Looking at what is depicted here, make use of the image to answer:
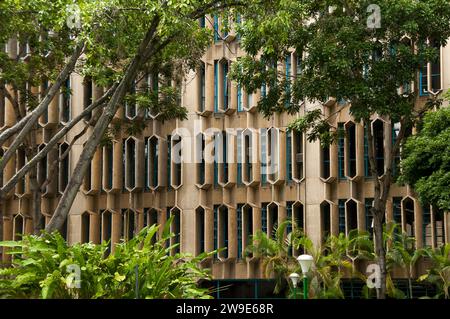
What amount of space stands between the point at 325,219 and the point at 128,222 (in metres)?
8.04

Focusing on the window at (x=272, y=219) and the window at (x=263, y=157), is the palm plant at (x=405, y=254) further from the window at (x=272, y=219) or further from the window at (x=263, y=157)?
the window at (x=263, y=157)

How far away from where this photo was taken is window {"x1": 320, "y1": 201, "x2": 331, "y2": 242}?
32.4m

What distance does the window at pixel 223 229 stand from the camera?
34.3 meters

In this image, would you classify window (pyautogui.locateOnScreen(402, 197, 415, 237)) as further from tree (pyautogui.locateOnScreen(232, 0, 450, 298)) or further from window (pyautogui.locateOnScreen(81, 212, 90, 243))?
window (pyautogui.locateOnScreen(81, 212, 90, 243))

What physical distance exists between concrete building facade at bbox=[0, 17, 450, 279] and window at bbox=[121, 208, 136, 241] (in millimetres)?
47

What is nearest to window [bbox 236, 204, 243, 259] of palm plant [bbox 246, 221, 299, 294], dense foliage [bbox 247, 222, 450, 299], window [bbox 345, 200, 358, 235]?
dense foliage [bbox 247, 222, 450, 299]

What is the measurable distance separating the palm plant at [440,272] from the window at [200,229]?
362 inches

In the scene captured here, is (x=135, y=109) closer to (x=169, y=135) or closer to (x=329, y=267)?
(x=169, y=135)

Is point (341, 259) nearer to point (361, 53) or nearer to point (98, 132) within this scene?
point (361, 53)

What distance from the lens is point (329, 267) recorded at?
30078 millimetres

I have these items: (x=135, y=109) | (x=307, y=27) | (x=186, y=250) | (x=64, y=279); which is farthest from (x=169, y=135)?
(x=64, y=279)

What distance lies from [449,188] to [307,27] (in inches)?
224

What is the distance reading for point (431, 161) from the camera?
2441 centimetres

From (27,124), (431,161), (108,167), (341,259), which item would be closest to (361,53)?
(431,161)
